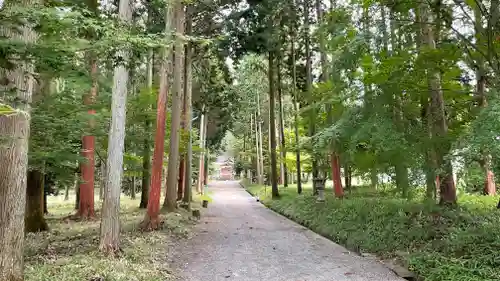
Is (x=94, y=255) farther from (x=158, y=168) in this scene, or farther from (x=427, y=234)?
(x=427, y=234)

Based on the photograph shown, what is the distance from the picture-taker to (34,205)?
1048 cm

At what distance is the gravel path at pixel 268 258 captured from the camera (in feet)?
21.0

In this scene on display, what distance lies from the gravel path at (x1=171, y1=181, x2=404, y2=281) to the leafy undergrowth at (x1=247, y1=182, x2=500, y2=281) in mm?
499

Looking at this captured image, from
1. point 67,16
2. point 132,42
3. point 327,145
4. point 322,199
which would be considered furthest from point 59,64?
point 322,199

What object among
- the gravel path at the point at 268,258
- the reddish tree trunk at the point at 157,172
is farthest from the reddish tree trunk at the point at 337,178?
the reddish tree trunk at the point at 157,172

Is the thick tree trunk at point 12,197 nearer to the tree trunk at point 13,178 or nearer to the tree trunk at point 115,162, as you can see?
the tree trunk at point 13,178

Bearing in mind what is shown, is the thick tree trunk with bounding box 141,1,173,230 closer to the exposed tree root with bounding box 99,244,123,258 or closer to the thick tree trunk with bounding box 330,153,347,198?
the exposed tree root with bounding box 99,244,123,258

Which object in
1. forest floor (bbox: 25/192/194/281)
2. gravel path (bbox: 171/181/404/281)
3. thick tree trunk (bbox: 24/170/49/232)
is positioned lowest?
gravel path (bbox: 171/181/404/281)

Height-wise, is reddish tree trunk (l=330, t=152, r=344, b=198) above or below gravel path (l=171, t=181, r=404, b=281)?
above

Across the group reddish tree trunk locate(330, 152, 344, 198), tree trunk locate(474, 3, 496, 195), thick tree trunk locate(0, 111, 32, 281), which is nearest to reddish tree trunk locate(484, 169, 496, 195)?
reddish tree trunk locate(330, 152, 344, 198)

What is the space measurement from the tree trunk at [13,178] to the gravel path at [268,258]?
8.37ft

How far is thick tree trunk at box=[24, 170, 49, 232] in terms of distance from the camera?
33.9ft

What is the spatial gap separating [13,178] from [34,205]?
6602 mm

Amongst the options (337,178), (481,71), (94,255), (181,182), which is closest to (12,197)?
(94,255)
